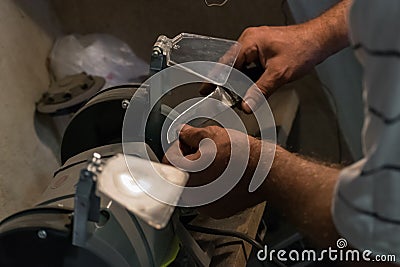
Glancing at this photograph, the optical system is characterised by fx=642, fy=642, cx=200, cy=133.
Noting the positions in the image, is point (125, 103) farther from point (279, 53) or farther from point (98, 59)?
point (98, 59)

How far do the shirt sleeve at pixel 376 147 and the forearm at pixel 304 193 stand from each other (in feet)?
0.11

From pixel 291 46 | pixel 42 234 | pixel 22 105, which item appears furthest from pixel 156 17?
pixel 42 234

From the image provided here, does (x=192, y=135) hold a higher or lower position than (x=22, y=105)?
higher

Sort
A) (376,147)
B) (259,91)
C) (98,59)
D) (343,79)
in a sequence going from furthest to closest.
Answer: (98,59) → (343,79) → (259,91) → (376,147)

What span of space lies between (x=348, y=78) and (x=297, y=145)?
0.96 feet

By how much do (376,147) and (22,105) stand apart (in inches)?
32.9

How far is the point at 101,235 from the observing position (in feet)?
2.19

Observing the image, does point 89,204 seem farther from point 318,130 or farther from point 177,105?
point 318,130

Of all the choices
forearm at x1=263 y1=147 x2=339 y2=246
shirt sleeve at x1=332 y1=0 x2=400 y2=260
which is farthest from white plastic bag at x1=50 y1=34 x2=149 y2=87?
shirt sleeve at x1=332 y1=0 x2=400 y2=260

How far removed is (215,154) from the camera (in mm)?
746

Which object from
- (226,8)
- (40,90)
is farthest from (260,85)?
(40,90)

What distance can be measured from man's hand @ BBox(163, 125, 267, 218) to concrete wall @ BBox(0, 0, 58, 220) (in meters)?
0.46

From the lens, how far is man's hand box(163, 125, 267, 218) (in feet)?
2.45

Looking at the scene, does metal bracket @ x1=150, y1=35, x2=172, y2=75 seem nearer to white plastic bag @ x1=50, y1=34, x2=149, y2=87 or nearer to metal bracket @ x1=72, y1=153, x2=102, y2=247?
metal bracket @ x1=72, y1=153, x2=102, y2=247
